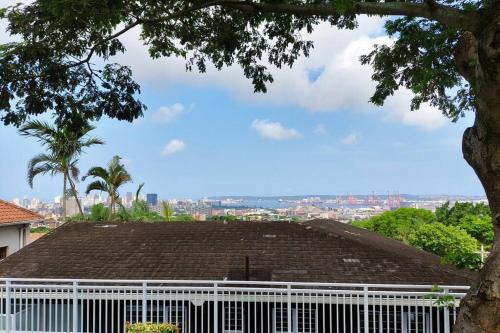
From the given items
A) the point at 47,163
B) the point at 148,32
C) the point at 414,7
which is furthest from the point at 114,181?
the point at 414,7

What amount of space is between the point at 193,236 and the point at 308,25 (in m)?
7.44

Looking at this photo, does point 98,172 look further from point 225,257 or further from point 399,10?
point 399,10

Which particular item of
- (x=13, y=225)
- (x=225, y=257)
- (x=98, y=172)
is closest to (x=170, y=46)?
(x=225, y=257)

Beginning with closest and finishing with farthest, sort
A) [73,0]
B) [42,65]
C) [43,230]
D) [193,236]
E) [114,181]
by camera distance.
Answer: [73,0] < [42,65] < [193,236] < [114,181] < [43,230]

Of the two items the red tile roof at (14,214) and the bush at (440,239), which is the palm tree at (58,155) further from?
the bush at (440,239)

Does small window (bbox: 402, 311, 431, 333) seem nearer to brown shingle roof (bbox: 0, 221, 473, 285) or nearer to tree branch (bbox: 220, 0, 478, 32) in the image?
brown shingle roof (bbox: 0, 221, 473, 285)

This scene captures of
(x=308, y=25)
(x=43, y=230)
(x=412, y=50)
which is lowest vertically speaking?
(x=43, y=230)

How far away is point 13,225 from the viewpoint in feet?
66.9

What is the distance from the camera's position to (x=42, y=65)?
8359 millimetres

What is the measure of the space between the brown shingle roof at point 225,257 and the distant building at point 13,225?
6.76 metres

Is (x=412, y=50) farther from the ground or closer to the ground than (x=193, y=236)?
farther from the ground

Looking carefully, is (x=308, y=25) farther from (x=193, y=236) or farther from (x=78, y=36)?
(x=193, y=236)

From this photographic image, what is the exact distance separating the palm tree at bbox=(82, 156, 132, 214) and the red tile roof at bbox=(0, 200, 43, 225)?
20.7 feet

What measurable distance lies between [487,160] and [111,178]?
2709 centimetres
